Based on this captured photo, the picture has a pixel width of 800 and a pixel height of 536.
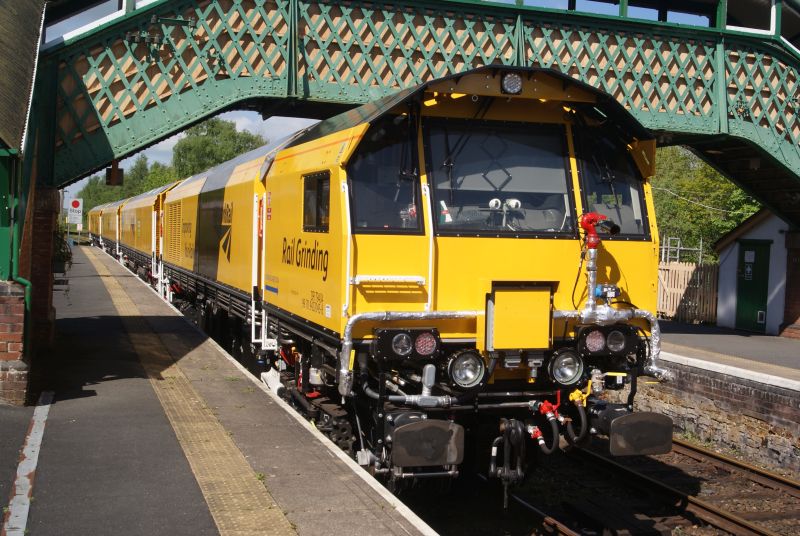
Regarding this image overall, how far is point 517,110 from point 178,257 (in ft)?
39.8

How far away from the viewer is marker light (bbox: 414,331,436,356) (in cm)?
625

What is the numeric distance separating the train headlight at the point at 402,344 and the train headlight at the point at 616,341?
172cm

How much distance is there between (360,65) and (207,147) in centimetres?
6555

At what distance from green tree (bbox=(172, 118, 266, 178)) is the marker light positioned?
69609 mm

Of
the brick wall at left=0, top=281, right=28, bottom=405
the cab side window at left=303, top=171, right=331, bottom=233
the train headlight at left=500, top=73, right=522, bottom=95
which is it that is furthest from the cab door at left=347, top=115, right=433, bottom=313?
the brick wall at left=0, top=281, right=28, bottom=405

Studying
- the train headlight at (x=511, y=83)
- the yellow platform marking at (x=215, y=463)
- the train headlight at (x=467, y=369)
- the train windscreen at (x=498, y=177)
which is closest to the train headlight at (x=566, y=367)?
the train headlight at (x=467, y=369)

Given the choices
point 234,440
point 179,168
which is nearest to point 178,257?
point 234,440

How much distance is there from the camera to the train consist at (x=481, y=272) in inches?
251

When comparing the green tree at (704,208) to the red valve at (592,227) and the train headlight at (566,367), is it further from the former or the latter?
the train headlight at (566,367)

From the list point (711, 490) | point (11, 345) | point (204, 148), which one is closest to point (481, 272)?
point (711, 490)

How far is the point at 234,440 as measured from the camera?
7.36 meters

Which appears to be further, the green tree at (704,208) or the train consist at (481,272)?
the green tree at (704,208)

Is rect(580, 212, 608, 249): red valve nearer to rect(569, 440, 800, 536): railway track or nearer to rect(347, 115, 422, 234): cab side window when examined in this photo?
rect(347, 115, 422, 234): cab side window

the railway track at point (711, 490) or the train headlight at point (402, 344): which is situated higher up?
the train headlight at point (402, 344)
